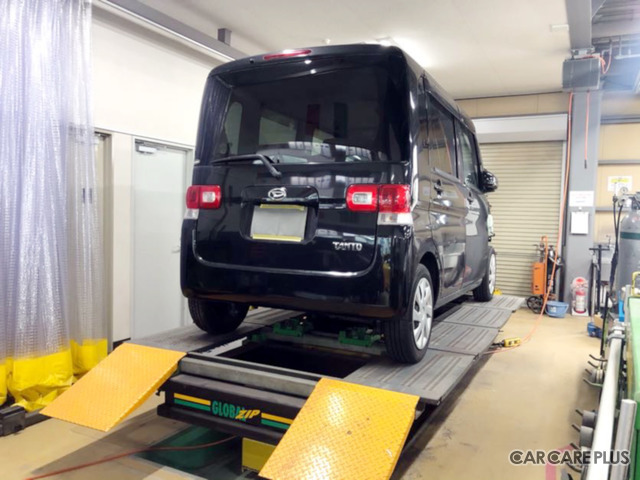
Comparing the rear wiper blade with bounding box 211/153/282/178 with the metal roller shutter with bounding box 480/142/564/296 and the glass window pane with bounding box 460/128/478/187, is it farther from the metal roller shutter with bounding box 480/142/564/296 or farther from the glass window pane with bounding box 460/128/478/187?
the metal roller shutter with bounding box 480/142/564/296

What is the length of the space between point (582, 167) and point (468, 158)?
4109mm

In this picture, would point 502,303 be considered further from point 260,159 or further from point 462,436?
point 260,159

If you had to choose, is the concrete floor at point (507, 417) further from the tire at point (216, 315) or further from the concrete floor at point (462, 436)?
the tire at point (216, 315)

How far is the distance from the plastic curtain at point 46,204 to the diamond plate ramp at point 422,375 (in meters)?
2.30

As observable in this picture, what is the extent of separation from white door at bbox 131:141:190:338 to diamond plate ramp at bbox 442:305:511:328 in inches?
118

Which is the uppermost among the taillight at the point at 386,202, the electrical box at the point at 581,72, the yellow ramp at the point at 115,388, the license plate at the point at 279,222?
the electrical box at the point at 581,72

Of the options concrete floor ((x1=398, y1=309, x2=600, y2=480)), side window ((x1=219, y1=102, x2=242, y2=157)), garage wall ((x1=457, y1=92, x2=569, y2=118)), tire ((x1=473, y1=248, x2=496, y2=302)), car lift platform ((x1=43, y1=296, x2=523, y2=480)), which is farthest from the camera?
garage wall ((x1=457, y1=92, x2=569, y2=118))

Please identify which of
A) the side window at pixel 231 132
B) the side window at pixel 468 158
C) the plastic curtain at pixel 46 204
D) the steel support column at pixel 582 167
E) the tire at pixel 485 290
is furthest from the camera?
the steel support column at pixel 582 167

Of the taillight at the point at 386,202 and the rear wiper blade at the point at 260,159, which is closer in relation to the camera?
the taillight at the point at 386,202

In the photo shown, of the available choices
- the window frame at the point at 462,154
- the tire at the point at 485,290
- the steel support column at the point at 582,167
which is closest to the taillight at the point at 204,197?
the window frame at the point at 462,154

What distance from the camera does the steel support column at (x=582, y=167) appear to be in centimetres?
741

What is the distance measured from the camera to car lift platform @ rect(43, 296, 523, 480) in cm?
202

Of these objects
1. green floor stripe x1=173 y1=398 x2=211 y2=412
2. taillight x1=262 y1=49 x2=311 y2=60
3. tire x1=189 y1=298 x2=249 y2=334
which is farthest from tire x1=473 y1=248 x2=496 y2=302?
green floor stripe x1=173 y1=398 x2=211 y2=412

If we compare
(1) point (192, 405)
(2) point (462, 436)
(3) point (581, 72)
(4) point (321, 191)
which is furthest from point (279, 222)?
(3) point (581, 72)
